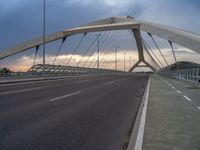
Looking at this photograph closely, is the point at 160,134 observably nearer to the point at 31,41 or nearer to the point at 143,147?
the point at 143,147

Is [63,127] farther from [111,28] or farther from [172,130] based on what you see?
[111,28]

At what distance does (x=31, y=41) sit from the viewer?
217ft

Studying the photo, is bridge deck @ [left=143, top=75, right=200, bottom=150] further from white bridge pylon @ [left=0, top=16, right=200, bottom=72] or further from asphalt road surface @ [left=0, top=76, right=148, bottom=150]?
→ white bridge pylon @ [left=0, top=16, right=200, bottom=72]

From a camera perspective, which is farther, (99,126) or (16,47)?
(16,47)

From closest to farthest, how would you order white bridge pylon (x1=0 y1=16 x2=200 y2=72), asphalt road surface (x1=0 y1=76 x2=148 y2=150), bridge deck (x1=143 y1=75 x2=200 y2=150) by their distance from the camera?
bridge deck (x1=143 y1=75 x2=200 y2=150) < asphalt road surface (x1=0 y1=76 x2=148 y2=150) < white bridge pylon (x1=0 y1=16 x2=200 y2=72)

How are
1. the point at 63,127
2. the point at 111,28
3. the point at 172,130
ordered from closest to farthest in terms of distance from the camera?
the point at 172,130
the point at 63,127
the point at 111,28

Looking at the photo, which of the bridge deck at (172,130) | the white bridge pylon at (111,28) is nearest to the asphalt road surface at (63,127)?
the bridge deck at (172,130)

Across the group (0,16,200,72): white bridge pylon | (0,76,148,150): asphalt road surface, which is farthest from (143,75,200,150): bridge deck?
(0,16,200,72): white bridge pylon

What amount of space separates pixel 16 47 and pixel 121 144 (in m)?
61.7

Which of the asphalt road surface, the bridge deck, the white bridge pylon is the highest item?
the white bridge pylon

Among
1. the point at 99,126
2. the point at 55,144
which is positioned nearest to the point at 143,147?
the point at 55,144

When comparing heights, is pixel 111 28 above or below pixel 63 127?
above

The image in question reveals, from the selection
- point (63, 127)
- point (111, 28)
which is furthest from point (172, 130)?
point (111, 28)

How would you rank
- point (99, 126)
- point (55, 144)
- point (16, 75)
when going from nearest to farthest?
point (55, 144)
point (99, 126)
point (16, 75)
